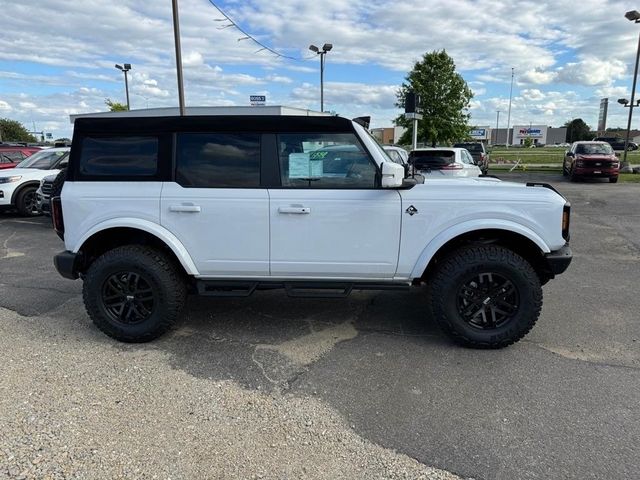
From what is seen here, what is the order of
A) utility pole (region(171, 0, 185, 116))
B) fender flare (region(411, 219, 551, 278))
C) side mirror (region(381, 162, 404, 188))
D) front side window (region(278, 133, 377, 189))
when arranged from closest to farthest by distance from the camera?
side mirror (region(381, 162, 404, 188)) < fender flare (region(411, 219, 551, 278)) < front side window (region(278, 133, 377, 189)) < utility pole (region(171, 0, 185, 116))

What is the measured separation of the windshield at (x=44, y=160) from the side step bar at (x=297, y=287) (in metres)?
9.69

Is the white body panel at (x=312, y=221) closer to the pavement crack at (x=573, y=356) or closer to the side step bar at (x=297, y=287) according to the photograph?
the side step bar at (x=297, y=287)

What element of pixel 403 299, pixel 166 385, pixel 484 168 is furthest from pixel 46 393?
pixel 484 168

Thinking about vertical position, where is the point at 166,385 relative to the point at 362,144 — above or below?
below

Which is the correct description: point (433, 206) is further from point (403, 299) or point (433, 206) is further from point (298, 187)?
point (403, 299)

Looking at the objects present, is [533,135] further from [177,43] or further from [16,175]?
[16,175]

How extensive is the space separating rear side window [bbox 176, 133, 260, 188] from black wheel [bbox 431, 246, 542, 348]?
1764 millimetres

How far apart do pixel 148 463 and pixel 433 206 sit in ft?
8.63

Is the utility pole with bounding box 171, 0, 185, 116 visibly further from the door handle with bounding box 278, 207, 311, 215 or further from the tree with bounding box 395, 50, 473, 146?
the tree with bounding box 395, 50, 473, 146

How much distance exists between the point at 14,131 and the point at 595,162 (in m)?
75.0

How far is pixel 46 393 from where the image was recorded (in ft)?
10.9

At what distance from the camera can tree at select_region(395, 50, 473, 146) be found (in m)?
28.7

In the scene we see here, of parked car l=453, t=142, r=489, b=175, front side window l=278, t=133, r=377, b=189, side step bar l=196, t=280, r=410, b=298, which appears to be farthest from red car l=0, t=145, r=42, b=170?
parked car l=453, t=142, r=489, b=175

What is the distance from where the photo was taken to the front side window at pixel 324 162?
3900mm
